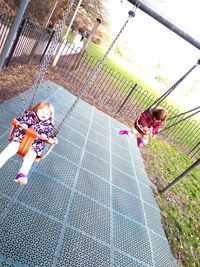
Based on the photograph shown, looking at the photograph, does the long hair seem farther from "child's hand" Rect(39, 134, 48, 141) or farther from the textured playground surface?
"child's hand" Rect(39, 134, 48, 141)

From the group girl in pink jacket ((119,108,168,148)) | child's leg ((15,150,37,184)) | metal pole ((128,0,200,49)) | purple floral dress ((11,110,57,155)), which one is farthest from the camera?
girl in pink jacket ((119,108,168,148))

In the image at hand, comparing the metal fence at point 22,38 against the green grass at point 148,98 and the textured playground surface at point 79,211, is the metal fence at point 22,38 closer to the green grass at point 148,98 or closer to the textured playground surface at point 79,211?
the textured playground surface at point 79,211

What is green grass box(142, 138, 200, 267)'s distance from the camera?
18.5 feet

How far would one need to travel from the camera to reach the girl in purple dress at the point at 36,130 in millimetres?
3551

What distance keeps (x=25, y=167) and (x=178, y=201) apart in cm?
487

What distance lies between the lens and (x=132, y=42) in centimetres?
3275

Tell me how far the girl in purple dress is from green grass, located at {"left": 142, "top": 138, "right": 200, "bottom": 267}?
3.00 metres

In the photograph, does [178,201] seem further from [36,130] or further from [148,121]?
[36,130]

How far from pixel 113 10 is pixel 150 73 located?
15271mm

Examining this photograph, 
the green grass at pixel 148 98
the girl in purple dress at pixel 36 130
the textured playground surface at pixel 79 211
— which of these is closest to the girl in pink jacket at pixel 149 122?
the textured playground surface at pixel 79 211

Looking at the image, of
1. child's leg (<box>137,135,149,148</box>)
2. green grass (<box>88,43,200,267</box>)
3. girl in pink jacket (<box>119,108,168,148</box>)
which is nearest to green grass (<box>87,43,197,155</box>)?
green grass (<box>88,43,200,267</box>)

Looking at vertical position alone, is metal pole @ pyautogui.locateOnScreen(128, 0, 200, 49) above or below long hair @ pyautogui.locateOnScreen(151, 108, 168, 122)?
above

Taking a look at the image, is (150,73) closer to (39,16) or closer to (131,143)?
(39,16)

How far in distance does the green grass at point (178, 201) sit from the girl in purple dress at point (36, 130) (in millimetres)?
2996
